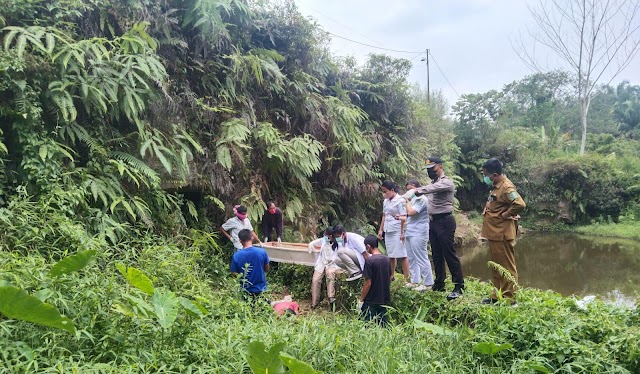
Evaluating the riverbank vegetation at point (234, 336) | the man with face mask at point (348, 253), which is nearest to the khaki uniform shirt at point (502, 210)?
the riverbank vegetation at point (234, 336)

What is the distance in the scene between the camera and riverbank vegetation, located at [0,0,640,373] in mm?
2867

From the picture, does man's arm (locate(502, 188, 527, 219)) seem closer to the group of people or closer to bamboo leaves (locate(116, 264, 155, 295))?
the group of people

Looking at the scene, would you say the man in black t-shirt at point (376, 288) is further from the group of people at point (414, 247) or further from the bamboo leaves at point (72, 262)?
the bamboo leaves at point (72, 262)

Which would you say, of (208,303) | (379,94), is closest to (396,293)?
(208,303)

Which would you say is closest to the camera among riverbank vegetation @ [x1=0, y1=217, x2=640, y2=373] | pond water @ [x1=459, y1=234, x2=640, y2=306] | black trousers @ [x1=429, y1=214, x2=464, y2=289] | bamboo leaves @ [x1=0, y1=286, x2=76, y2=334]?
bamboo leaves @ [x1=0, y1=286, x2=76, y2=334]

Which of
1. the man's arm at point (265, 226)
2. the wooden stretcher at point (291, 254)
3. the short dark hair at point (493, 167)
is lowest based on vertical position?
Answer: the wooden stretcher at point (291, 254)

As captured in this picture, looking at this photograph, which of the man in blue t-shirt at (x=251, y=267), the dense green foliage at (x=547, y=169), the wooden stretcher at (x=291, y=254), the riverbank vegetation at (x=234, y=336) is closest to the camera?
the riverbank vegetation at (x=234, y=336)

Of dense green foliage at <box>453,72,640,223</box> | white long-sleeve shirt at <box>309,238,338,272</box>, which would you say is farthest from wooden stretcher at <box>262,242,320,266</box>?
dense green foliage at <box>453,72,640,223</box>

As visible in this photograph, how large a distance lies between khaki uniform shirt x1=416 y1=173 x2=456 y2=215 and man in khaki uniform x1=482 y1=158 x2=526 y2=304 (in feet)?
1.44

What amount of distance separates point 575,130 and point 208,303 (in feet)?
110

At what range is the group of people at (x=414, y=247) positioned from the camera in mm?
4465

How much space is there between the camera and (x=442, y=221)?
499cm

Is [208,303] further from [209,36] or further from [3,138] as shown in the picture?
[209,36]

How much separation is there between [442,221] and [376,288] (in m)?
1.20
